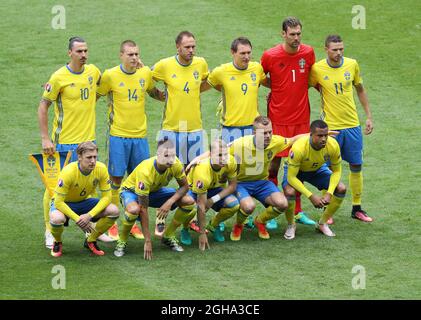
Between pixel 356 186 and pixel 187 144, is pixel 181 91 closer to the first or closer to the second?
pixel 187 144

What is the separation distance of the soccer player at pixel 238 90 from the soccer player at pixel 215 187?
28.4 inches

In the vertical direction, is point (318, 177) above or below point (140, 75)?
below

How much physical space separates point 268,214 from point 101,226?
1.92 metres

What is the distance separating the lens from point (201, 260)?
39.8ft

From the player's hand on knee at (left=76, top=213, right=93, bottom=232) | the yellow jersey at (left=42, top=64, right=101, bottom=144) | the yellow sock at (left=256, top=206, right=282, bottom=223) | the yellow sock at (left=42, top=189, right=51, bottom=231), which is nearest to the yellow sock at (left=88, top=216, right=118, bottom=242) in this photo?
the player's hand on knee at (left=76, top=213, right=93, bottom=232)

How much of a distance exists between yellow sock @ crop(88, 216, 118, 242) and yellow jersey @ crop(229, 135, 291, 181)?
62.4 inches

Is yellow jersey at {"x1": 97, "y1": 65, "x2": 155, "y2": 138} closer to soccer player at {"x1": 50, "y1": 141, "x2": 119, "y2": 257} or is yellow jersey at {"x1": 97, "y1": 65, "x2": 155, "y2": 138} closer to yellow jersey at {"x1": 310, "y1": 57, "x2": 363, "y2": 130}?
soccer player at {"x1": 50, "y1": 141, "x2": 119, "y2": 257}

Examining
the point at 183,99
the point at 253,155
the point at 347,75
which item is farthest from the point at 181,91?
the point at 347,75

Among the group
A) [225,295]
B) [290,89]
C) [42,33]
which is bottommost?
[225,295]

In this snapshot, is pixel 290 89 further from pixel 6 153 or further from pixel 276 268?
pixel 6 153

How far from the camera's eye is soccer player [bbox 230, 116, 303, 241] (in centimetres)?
1274

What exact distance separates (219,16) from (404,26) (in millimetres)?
3195

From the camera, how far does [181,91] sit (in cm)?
1331

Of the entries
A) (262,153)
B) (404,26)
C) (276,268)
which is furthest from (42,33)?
(276,268)
